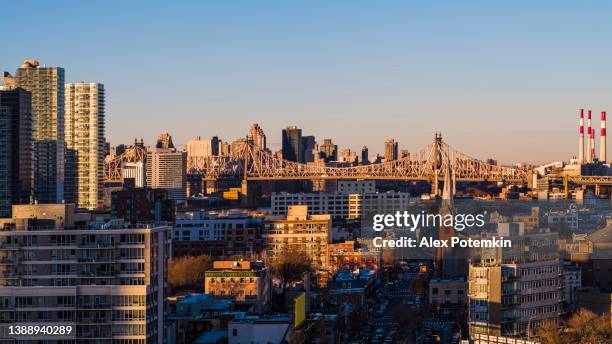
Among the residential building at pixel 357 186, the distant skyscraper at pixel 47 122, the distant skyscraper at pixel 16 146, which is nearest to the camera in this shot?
the distant skyscraper at pixel 16 146

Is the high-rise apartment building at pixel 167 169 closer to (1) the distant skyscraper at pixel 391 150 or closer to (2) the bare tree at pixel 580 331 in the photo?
(1) the distant skyscraper at pixel 391 150

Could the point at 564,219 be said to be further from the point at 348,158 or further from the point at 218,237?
the point at 348,158

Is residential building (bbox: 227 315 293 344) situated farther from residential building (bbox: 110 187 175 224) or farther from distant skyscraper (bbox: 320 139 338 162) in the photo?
distant skyscraper (bbox: 320 139 338 162)

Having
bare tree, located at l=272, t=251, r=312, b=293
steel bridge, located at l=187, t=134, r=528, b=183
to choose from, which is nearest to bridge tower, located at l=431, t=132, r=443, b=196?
steel bridge, located at l=187, t=134, r=528, b=183

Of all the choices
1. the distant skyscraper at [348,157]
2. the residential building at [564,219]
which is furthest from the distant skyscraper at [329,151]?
the residential building at [564,219]

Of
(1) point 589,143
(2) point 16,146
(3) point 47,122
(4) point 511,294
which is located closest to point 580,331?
(4) point 511,294

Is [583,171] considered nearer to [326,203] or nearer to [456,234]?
[326,203]
